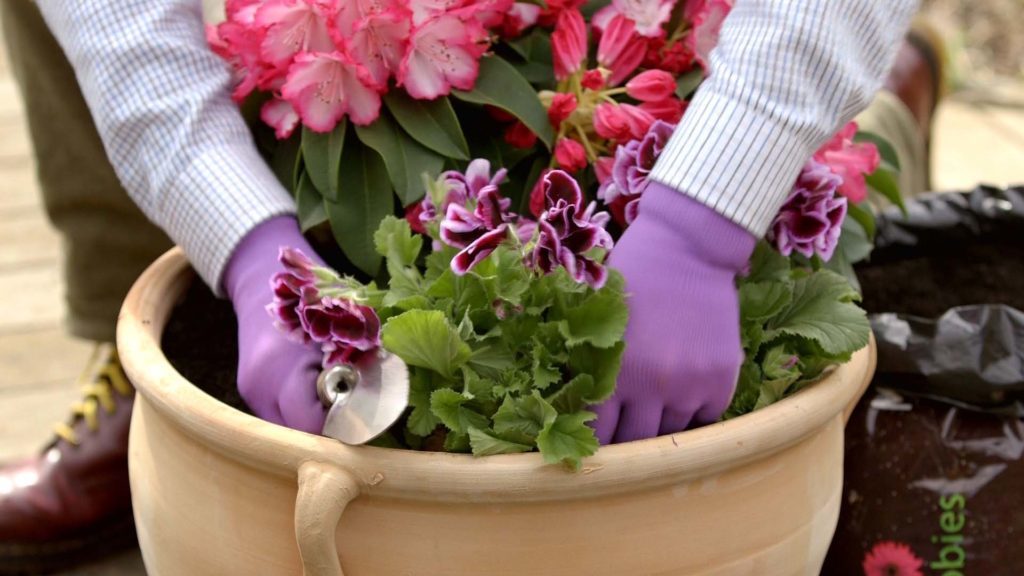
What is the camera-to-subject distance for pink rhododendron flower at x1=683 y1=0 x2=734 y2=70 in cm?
86

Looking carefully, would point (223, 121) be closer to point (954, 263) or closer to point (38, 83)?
point (38, 83)

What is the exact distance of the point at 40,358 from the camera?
1.83 metres

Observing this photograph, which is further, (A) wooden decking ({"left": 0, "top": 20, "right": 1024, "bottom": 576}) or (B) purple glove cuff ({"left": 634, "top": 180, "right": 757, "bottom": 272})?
(A) wooden decking ({"left": 0, "top": 20, "right": 1024, "bottom": 576})

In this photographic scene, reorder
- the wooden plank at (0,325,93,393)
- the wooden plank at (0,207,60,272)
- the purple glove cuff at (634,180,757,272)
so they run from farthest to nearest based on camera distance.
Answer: the wooden plank at (0,207,60,272) < the wooden plank at (0,325,93,393) < the purple glove cuff at (634,180,757,272)

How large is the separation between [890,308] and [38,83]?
105 centimetres

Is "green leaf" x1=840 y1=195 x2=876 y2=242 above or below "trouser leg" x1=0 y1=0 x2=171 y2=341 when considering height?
above

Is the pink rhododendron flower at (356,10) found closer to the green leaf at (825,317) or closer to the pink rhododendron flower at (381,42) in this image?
the pink rhododendron flower at (381,42)

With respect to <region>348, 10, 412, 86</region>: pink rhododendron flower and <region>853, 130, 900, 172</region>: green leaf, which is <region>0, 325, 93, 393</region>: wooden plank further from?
<region>853, 130, 900, 172</region>: green leaf

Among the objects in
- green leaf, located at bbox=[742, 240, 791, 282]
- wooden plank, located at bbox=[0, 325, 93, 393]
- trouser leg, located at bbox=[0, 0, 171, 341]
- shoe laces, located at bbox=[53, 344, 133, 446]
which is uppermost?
green leaf, located at bbox=[742, 240, 791, 282]

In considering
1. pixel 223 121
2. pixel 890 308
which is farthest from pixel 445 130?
pixel 890 308

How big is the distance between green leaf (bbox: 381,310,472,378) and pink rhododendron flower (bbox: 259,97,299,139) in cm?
27

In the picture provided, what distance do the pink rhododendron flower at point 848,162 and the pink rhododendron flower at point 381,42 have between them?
350 millimetres

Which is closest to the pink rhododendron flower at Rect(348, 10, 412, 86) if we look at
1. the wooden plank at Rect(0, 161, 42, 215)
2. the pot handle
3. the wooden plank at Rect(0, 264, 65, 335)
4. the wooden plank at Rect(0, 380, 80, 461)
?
the pot handle

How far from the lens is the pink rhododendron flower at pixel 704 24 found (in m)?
0.86
